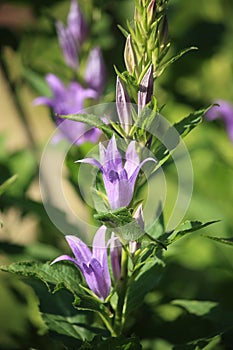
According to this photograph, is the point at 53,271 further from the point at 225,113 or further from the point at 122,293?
the point at 225,113

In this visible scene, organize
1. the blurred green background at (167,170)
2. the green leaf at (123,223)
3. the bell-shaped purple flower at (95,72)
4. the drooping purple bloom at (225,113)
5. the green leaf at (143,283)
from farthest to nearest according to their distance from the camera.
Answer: the drooping purple bloom at (225,113) → the bell-shaped purple flower at (95,72) → the blurred green background at (167,170) → the green leaf at (143,283) → the green leaf at (123,223)

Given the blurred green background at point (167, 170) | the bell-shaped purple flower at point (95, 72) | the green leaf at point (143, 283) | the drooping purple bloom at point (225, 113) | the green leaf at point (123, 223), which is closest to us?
the green leaf at point (123, 223)

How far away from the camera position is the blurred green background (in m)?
1.33

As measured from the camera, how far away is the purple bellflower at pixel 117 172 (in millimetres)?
840

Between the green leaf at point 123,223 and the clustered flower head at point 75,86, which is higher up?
the clustered flower head at point 75,86

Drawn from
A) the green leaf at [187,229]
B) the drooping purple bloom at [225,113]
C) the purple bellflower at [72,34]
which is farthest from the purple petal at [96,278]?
the drooping purple bloom at [225,113]

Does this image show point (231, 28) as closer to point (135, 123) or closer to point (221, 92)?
point (221, 92)

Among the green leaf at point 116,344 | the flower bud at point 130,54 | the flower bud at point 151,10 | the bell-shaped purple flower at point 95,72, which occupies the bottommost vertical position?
the green leaf at point 116,344

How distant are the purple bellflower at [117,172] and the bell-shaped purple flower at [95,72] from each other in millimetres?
649

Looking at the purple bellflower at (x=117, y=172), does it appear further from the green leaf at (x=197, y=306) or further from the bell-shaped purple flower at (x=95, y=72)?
the bell-shaped purple flower at (x=95, y=72)

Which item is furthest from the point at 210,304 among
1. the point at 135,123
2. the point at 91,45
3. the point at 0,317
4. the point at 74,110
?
the point at 91,45

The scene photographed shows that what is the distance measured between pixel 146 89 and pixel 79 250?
244 mm

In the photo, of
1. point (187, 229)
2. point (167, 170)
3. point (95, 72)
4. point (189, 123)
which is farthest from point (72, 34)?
point (187, 229)

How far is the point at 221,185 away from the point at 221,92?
0.60m
